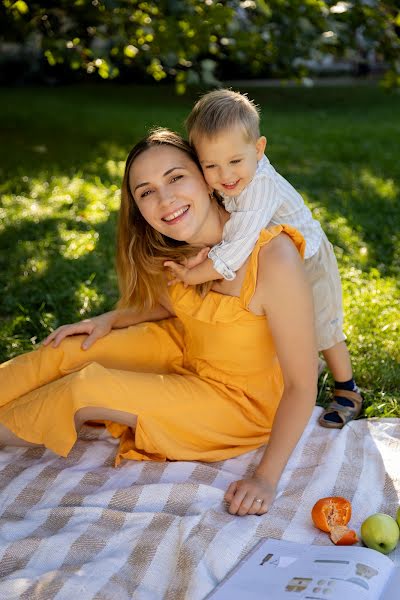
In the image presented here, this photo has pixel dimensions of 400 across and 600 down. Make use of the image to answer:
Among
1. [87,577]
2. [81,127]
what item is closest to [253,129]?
[87,577]

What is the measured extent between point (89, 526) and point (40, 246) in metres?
3.08

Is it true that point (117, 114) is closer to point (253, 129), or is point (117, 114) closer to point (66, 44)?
point (66, 44)

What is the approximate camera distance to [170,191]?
9.26 ft

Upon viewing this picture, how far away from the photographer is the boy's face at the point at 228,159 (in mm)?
2818

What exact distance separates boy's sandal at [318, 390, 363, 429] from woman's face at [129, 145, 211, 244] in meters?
0.99

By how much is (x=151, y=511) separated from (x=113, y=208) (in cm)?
387

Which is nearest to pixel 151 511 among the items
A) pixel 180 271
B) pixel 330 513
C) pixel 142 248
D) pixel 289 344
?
pixel 330 513

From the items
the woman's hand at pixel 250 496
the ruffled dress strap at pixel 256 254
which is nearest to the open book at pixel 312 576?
the woman's hand at pixel 250 496

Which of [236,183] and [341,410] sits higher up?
[236,183]

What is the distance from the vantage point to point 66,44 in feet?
23.2

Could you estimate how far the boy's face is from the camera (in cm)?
282

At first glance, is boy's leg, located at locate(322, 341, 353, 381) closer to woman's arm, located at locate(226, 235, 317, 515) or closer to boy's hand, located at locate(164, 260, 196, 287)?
woman's arm, located at locate(226, 235, 317, 515)

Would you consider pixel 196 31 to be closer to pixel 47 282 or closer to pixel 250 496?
pixel 47 282

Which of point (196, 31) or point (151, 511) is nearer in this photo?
point (151, 511)
